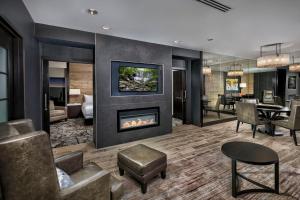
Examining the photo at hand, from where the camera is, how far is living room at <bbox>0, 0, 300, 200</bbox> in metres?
1.52

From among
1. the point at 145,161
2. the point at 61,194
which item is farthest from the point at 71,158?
the point at 145,161

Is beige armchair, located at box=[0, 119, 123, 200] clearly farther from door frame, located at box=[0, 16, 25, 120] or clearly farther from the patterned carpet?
the patterned carpet

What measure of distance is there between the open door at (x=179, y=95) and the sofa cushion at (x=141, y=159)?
3.77 meters

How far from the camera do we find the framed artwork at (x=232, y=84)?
6746 millimetres

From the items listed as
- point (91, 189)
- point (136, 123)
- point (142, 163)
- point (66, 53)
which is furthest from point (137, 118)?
point (91, 189)

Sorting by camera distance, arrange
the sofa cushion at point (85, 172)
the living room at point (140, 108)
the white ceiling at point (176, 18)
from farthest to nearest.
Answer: the white ceiling at point (176, 18) → the sofa cushion at point (85, 172) → the living room at point (140, 108)

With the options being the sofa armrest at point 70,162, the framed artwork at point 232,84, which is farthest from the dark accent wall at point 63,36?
the framed artwork at point 232,84

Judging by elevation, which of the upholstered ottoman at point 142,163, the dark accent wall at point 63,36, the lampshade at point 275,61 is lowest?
the upholstered ottoman at point 142,163

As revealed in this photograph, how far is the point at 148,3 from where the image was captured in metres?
2.27

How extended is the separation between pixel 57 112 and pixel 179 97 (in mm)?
4819

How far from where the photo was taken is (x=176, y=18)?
278cm

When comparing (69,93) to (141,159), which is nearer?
(141,159)

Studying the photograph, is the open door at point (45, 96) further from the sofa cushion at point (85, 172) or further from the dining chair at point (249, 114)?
the dining chair at point (249, 114)

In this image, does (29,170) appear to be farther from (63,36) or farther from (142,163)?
(63,36)
